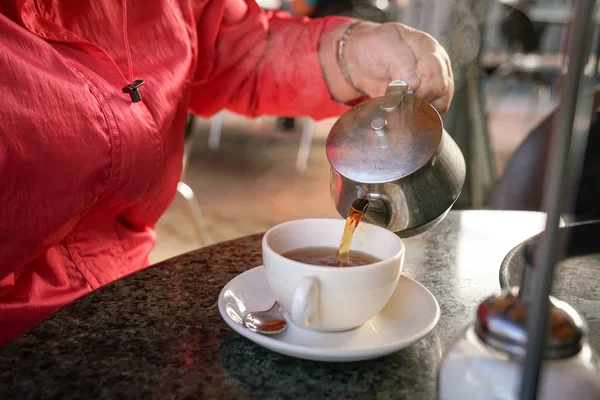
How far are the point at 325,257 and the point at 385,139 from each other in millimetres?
109

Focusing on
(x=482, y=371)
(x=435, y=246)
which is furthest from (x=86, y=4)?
(x=482, y=371)

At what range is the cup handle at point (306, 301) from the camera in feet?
1.35

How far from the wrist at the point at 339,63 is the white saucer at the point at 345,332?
1.20 feet

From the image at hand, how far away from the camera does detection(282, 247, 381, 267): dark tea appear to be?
0.50 metres

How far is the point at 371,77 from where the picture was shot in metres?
0.77

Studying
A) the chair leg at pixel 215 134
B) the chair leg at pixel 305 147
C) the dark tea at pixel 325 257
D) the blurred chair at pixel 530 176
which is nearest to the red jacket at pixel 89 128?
the dark tea at pixel 325 257

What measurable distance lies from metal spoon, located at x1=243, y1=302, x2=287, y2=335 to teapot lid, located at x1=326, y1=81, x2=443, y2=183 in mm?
134

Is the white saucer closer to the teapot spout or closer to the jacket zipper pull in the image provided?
the teapot spout

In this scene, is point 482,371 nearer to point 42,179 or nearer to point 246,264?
point 246,264

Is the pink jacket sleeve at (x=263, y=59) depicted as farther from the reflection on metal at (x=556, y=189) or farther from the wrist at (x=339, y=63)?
the reflection on metal at (x=556, y=189)

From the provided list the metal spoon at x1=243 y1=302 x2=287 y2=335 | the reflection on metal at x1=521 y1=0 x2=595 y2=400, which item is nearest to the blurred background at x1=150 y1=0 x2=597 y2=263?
the metal spoon at x1=243 y1=302 x2=287 y2=335

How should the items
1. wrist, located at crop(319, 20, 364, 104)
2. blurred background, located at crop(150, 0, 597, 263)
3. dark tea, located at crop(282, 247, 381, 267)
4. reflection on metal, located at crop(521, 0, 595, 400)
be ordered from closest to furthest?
1. reflection on metal, located at crop(521, 0, 595, 400)
2. dark tea, located at crop(282, 247, 381, 267)
3. wrist, located at crop(319, 20, 364, 104)
4. blurred background, located at crop(150, 0, 597, 263)

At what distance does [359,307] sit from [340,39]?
47cm

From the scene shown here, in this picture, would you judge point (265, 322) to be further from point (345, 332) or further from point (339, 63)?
point (339, 63)
